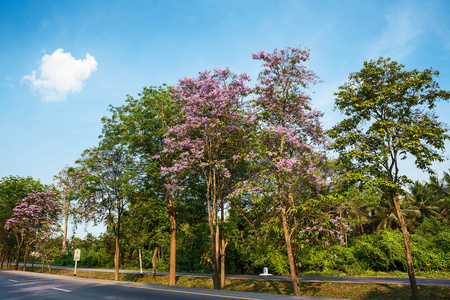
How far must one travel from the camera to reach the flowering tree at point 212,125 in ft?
60.5

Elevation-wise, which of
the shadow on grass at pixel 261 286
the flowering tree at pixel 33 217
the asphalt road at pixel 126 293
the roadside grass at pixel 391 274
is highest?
the flowering tree at pixel 33 217

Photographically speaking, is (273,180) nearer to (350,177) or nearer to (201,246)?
(350,177)

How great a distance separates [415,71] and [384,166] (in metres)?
4.75

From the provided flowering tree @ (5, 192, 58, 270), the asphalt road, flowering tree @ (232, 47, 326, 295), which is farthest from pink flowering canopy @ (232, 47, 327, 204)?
flowering tree @ (5, 192, 58, 270)

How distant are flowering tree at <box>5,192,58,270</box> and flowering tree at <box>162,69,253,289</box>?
2928cm

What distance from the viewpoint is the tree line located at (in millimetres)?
14453

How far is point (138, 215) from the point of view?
25250 mm

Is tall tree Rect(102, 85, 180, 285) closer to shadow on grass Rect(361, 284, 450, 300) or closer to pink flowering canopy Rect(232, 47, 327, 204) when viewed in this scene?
pink flowering canopy Rect(232, 47, 327, 204)

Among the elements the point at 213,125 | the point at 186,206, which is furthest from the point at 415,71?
the point at 186,206

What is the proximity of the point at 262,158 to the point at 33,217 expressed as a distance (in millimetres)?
36027

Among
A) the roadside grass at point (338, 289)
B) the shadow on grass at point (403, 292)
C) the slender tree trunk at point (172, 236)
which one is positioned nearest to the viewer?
the shadow on grass at point (403, 292)

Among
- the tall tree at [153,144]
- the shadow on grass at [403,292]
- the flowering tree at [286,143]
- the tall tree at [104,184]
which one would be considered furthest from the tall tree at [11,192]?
the shadow on grass at [403,292]

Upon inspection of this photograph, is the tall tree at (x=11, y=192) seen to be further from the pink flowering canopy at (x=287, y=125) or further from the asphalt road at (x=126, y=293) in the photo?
the pink flowering canopy at (x=287, y=125)

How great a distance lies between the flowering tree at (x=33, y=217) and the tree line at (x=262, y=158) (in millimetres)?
15515
